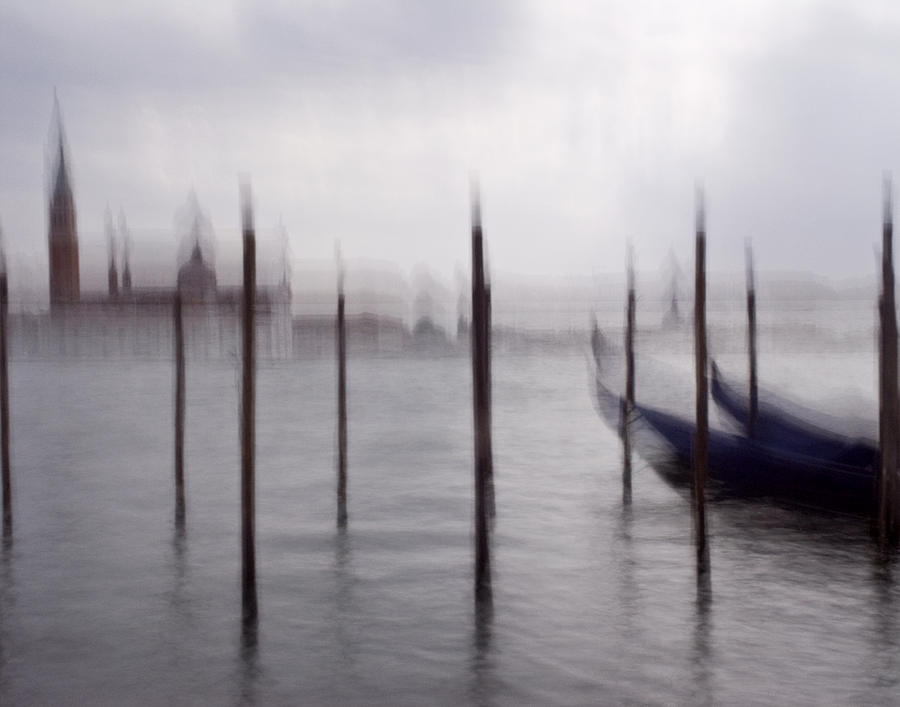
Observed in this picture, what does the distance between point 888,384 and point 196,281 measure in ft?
161

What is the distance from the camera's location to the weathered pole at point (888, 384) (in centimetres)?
686

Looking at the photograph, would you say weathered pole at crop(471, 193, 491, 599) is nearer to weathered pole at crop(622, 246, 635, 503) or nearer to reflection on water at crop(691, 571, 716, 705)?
reflection on water at crop(691, 571, 716, 705)

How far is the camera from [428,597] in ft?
23.7

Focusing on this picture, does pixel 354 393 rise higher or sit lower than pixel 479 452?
lower

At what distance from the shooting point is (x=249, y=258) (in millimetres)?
5684

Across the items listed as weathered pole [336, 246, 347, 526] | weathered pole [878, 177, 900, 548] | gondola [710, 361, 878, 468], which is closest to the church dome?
gondola [710, 361, 878, 468]

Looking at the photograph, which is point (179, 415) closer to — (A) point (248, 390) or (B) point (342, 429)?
(B) point (342, 429)

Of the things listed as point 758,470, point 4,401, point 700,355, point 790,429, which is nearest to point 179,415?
point 4,401

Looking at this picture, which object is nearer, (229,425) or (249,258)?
(249,258)

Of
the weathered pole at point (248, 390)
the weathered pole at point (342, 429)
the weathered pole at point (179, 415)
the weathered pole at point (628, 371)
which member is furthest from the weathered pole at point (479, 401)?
the weathered pole at point (628, 371)

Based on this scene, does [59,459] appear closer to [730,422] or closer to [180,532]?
[180,532]

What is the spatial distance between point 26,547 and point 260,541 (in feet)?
6.36

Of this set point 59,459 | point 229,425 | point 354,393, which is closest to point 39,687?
point 59,459

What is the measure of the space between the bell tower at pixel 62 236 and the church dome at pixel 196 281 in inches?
199
